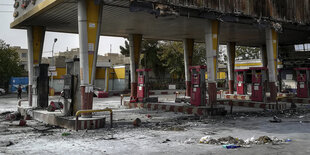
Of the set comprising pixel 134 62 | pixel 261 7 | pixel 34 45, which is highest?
pixel 261 7

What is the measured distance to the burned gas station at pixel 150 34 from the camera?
1204 centimetres

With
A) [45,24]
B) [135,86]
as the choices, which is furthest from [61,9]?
[135,86]

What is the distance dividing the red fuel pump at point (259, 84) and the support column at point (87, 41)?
40.2 feet

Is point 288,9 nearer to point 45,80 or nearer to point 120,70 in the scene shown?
point 45,80

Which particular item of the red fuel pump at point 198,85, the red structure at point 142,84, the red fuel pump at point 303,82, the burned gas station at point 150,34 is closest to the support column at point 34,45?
the burned gas station at point 150,34

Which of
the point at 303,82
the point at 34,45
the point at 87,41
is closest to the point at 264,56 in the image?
the point at 303,82

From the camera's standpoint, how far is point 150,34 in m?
23.5

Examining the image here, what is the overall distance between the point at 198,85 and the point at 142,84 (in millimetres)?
5846

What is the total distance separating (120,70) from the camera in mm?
39562

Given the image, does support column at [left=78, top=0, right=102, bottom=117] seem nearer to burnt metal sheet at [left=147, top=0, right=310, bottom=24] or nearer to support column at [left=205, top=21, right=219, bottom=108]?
burnt metal sheet at [left=147, top=0, right=310, bottom=24]

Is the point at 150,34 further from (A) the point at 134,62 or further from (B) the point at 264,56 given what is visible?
(B) the point at 264,56

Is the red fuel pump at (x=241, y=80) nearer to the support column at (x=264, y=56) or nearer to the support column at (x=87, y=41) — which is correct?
the support column at (x=264, y=56)

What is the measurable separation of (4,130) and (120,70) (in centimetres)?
2886

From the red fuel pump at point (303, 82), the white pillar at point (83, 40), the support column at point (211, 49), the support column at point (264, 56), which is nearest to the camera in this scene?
the white pillar at point (83, 40)
